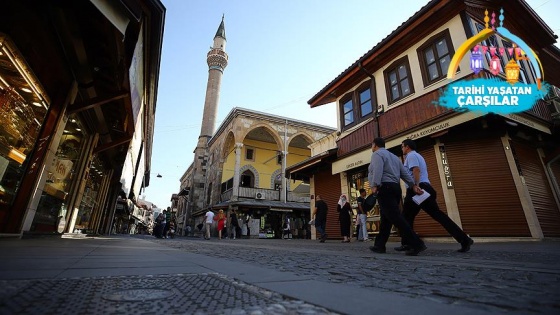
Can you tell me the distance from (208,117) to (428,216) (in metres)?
26.1

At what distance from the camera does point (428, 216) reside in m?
7.84

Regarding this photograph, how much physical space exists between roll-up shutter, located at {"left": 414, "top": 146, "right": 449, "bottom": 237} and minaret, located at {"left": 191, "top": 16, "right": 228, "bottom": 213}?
875 inches

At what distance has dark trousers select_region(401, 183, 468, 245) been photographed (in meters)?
3.57

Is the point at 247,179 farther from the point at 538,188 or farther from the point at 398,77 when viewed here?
the point at 538,188

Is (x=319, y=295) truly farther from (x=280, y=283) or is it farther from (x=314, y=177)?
(x=314, y=177)

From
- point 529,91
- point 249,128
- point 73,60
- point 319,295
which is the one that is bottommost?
point 319,295

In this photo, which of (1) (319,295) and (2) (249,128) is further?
(2) (249,128)

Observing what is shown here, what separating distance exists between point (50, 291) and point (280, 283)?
2.88 ft

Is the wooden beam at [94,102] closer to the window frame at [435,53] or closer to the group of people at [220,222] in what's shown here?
the window frame at [435,53]

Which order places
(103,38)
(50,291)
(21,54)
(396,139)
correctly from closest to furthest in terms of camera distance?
(50,291)
(21,54)
(103,38)
(396,139)

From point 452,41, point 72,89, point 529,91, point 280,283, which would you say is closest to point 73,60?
point 72,89

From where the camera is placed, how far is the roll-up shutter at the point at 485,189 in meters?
6.83

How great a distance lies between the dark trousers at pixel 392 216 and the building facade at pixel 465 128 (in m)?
4.86

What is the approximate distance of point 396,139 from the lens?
8.84 metres
